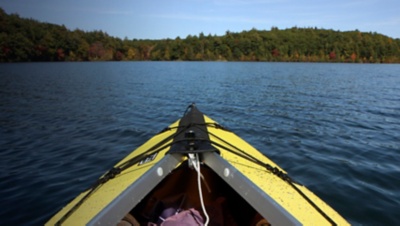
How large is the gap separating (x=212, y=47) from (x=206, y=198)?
131521 millimetres

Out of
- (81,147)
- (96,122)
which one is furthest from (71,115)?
(81,147)

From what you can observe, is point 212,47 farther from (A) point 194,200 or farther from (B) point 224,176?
(B) point 224,176

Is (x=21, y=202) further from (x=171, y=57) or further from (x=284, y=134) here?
(x=171, y=57)

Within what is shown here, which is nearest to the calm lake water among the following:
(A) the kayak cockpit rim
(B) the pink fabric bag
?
(B) the pink fabric bag

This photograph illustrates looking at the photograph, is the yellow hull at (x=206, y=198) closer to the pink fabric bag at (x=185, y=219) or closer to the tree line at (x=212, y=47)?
the pink fabric bag at (x=185, y=219)

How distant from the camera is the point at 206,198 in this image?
4289 millimetres

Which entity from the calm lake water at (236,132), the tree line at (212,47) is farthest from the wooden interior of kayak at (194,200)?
the tree line at (212,47)

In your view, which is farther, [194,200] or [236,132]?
[236,132]

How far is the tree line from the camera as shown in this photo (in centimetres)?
9912

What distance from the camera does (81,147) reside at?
919 cm

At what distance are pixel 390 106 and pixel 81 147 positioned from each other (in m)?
17.0

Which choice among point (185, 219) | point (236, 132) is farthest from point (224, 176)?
point (236, 132)

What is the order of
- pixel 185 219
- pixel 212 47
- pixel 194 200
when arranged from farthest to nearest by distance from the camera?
pixel 212 47 < pixel 194 200 < pixel 185 219

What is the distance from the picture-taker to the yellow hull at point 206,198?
7.82ft
